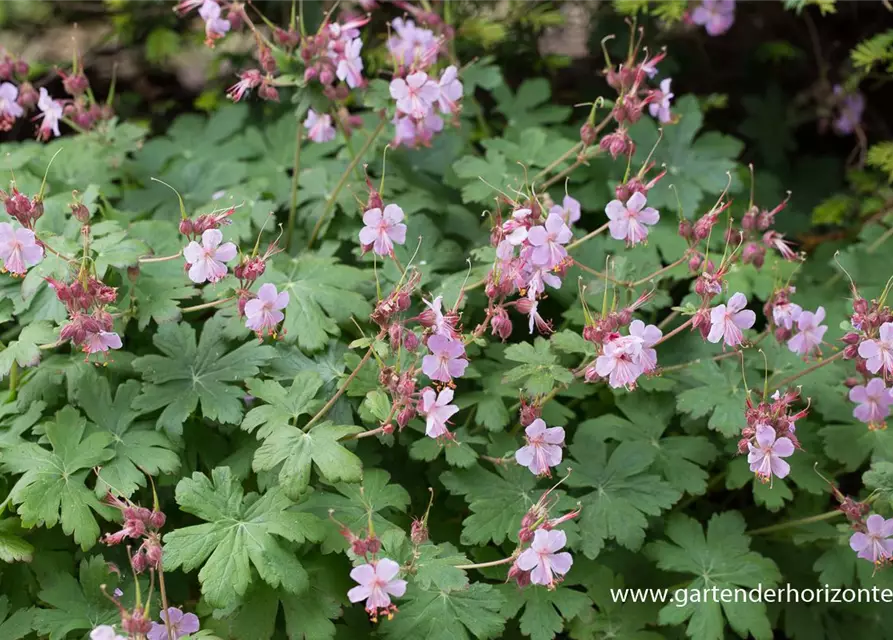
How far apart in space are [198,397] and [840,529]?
1543mm

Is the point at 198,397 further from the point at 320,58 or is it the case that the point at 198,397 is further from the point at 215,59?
the point at 215,59

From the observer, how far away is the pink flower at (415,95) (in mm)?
2197

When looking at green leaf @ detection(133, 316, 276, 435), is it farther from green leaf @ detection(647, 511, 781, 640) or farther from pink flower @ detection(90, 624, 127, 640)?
green leaf @ detection(647, 511, 781, 640)

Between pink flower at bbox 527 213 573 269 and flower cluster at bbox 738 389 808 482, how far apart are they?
528mm

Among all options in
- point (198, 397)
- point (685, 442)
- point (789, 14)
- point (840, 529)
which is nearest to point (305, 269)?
point (198, 397)

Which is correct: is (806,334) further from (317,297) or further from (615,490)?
(317,297)

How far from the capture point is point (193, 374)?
6.84 feet

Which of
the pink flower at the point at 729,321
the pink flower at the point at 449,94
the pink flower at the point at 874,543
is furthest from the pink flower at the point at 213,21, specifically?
the pink flower at the point at 874,543

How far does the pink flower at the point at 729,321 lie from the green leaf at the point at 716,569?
0.59 meters

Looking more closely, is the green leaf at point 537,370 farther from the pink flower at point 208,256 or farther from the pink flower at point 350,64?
the pink flower at point 350,64

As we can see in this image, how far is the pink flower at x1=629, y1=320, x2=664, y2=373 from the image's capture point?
1769 mm

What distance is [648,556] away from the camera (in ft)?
6.96

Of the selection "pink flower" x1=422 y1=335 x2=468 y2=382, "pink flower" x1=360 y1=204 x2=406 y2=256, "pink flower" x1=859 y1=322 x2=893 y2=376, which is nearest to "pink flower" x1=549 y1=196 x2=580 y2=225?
"pink flower" x1=360 y1=204 x2=406 y2=256

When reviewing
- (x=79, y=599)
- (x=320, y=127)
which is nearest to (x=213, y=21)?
(x=320, y=127)
